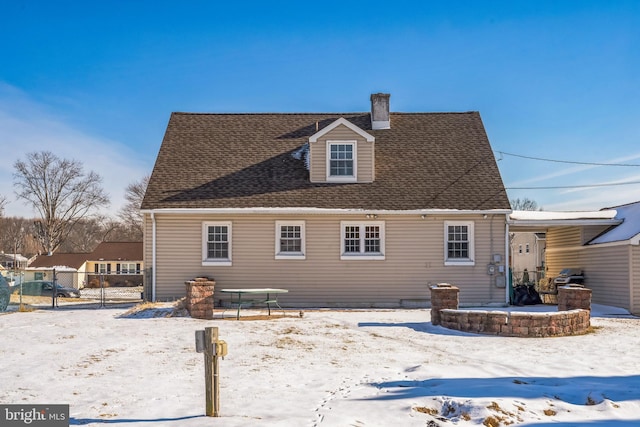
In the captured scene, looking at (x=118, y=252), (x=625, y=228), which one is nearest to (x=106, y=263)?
(x=118, y=252)

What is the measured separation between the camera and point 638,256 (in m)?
17.9

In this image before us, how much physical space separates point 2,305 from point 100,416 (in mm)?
14412

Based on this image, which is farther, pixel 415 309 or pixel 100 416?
pixel 415 309

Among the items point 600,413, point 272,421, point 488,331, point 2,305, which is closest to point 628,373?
point 600,413

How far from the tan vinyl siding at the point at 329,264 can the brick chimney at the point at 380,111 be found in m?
5.20

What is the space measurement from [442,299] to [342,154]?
8073mm

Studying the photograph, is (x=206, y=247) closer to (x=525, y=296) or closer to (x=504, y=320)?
(x=504, y=320)

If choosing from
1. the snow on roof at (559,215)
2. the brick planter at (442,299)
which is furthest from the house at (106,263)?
the brick planter at (442,299)

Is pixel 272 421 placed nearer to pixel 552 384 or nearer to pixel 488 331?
pixel 552 384

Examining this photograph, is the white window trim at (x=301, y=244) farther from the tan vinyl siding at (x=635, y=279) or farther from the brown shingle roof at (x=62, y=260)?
the brown shingle roof at (x=62, y=260)

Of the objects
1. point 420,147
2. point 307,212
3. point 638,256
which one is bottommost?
point 638,256

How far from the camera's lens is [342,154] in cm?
2109

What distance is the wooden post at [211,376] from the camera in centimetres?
682

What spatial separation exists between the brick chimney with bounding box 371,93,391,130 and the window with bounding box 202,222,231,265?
24.6 ft
